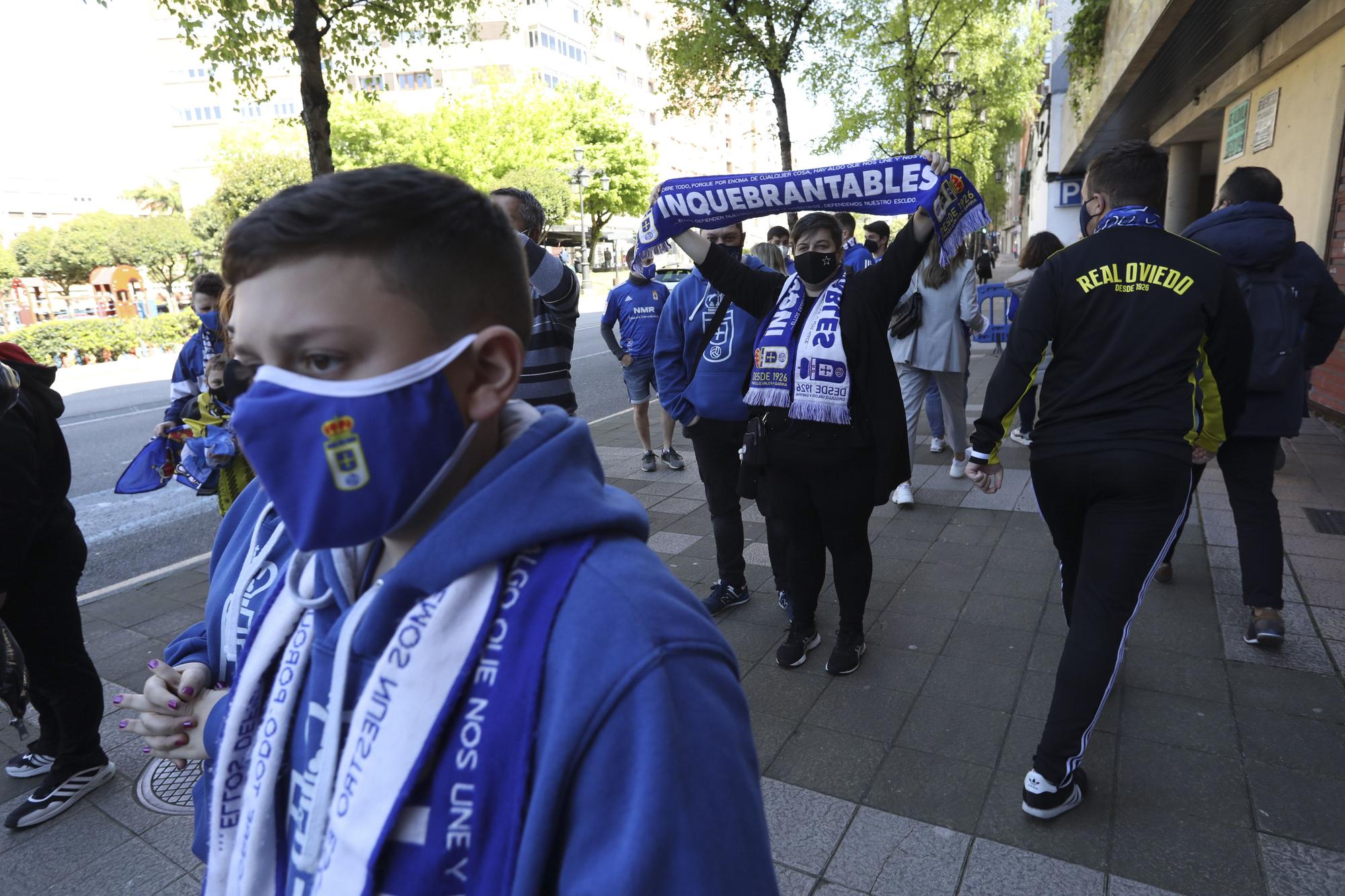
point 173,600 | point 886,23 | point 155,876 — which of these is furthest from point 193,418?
point 886,23

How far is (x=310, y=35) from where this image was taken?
591 centimetres

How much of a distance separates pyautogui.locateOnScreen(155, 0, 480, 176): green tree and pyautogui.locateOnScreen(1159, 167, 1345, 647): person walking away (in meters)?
5.78

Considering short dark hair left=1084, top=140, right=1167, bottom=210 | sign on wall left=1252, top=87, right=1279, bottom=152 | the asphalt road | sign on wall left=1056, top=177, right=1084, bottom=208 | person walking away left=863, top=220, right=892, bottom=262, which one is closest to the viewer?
short dark hair left=1084, top=140, right=1167, bottom=210

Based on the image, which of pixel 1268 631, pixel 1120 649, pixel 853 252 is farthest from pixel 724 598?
pixel 853 252

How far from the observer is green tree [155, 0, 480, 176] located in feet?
19.5

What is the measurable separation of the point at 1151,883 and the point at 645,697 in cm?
230

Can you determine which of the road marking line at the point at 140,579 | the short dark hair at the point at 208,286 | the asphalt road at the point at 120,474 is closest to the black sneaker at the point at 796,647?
the short dark hair at the point at 208,286

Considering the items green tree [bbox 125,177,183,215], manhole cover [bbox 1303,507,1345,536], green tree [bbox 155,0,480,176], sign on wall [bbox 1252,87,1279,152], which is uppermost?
green tree [bbox 125,177,183,215]

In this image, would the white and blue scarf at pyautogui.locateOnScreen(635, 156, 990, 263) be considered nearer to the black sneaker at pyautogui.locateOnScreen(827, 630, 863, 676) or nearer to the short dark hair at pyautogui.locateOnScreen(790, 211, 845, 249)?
the short dark hair at pyautogui.locateOnScreen(790, 211, 845, 249)

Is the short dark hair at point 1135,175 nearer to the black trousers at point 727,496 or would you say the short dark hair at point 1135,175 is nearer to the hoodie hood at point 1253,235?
the hoodie hood at point 1253,235

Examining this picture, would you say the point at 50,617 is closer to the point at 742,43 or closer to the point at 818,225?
the point at 818,225

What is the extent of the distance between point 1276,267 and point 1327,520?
2226 mm

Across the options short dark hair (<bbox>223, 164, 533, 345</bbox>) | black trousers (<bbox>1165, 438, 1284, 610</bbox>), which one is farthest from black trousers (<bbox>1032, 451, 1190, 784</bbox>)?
short dark hair (<bbox>223, 164, 533, 345</bbox>)

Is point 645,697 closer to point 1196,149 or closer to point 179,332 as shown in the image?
point 1196,149
